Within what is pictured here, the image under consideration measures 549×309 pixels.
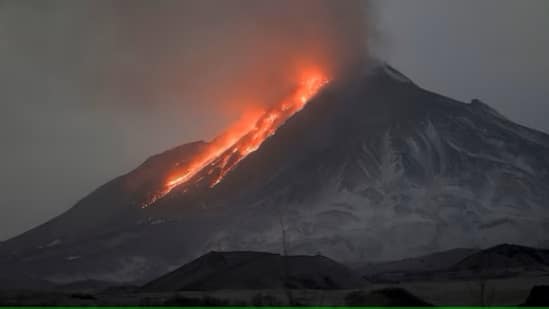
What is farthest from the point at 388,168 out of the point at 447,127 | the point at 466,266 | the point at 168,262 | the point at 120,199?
the point at 120,199

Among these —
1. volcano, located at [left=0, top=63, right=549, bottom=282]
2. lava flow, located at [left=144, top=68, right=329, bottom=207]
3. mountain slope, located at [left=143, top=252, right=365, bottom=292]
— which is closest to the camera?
mountain slope, located at [left=143, top=252, right=365, bottom=292]

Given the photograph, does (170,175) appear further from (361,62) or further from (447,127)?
(447,127)

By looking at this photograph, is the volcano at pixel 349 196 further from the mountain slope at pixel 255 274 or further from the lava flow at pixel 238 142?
the mountain slope at pixel 255 274

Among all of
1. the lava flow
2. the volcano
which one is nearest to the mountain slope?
the volcano

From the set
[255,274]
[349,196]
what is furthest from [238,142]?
[255,274]

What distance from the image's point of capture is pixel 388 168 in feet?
486

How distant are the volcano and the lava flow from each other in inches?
115

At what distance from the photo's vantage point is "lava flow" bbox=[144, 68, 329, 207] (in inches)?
6585

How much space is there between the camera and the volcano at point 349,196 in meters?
129

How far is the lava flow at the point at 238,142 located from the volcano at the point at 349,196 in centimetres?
293

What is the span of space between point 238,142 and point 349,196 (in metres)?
41.4

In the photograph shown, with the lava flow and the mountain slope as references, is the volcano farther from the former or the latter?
the mountain slope

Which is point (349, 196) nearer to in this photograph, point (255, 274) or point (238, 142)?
point (238, 142)

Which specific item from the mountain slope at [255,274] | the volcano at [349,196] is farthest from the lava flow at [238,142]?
the mountain slope at [255,274]
